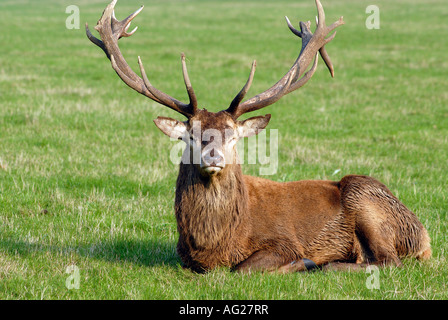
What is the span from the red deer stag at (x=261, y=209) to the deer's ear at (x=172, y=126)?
1 cm

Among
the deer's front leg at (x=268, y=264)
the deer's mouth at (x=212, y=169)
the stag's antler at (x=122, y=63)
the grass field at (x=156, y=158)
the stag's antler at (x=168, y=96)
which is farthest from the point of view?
the stag's antler at (x=168, y=96)

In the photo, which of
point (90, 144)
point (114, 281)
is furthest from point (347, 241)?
point (90, 144)

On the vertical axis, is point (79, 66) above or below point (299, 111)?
above

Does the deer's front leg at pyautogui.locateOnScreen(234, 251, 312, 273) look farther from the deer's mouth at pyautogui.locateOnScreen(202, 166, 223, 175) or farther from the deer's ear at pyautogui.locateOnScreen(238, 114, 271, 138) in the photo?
the deer's ear at pyautogui.locateOnScreen(238, 114, 271, 138)

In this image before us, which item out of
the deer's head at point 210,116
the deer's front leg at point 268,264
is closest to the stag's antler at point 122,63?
the deer's head at point 210,116

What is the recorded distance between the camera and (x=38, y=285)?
5234mm

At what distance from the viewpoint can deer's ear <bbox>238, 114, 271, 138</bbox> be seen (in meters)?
5.98

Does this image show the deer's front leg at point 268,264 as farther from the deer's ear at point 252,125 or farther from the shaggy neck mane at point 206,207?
the deer's ear at point 252,125

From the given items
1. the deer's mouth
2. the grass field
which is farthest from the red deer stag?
the grass field

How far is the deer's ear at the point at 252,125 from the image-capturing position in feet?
19.6

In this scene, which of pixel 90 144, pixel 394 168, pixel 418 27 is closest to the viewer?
pixel 394 168

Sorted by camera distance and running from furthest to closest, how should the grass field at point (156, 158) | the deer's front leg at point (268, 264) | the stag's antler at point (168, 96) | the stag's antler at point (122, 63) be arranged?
the stag's antler at point (168, 96), the stag's antler at point (122, 63), the deer's front leg at point (268, 264), the grass field at point (156, 158)
